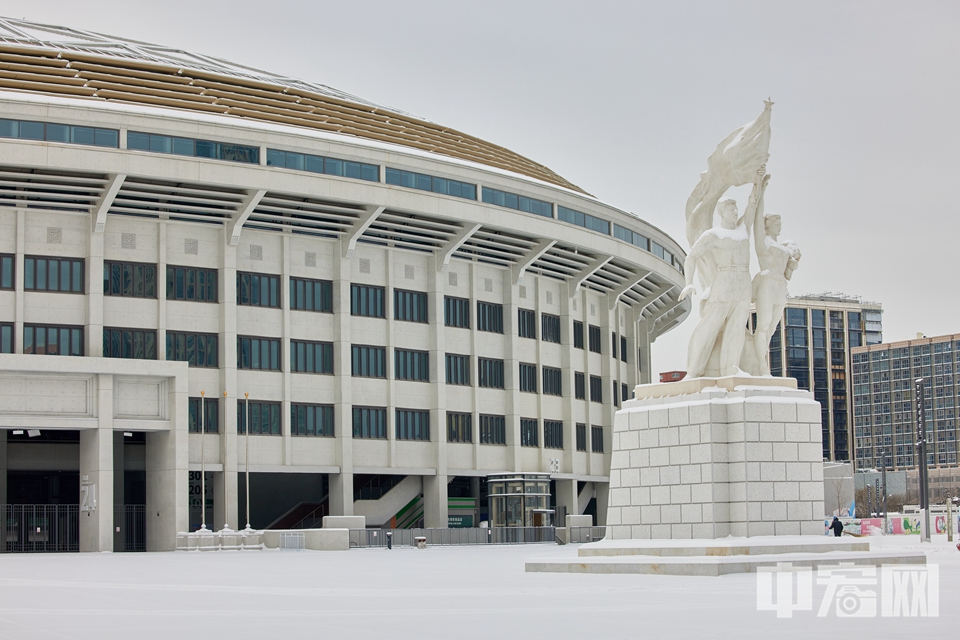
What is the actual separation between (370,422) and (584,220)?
50.3 ft

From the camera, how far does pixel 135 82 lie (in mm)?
53688

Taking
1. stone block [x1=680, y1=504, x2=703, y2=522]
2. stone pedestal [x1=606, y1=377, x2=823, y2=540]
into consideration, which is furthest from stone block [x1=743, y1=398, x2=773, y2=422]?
stone block [x1=680, y1=504, x2=703, y2=522]

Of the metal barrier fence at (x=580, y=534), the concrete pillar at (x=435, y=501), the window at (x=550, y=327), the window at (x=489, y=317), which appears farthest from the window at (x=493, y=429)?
the metal barrier fence at (x=580, y=534)

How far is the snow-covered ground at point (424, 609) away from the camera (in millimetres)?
11656

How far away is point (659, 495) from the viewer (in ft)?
81.9

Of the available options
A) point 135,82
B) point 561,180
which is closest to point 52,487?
point 135,82

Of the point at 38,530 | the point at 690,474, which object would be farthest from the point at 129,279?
the point at 690,474

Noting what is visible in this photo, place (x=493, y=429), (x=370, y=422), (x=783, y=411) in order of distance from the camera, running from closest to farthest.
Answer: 1. (x=783, y=411)
2. (x=370, y=422)
3. (x=493, y=429)

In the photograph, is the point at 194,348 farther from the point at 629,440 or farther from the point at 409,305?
the point at 629,440

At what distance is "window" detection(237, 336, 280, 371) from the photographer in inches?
2115

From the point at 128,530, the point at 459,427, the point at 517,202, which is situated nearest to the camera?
the point at 128,530

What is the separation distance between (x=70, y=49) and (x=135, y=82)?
6.93 meters

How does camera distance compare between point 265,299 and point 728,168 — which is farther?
point 265,299

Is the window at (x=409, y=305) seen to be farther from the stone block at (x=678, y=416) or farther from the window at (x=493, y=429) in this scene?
the stone block at (x=678, y=416)
